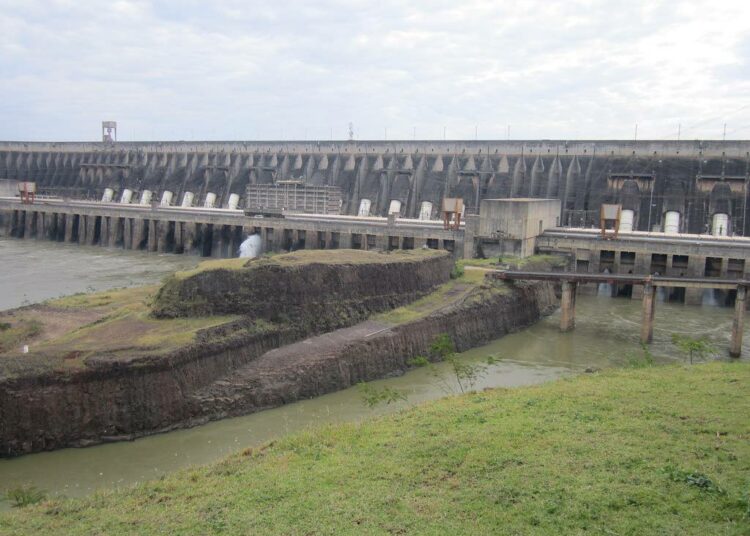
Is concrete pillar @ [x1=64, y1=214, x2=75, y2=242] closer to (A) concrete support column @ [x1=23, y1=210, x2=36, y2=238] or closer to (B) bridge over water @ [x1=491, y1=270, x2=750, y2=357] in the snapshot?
(A) concrete support column @ [x1=23, y1=210, x2=36, y2=238]

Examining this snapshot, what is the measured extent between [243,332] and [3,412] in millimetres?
7791

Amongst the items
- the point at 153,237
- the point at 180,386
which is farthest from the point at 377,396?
the point at 153,237

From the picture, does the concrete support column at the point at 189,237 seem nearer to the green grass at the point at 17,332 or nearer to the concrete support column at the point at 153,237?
the concrete support column at the point at 153,237

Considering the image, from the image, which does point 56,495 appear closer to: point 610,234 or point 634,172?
point 610,234

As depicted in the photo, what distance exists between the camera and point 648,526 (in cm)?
1023

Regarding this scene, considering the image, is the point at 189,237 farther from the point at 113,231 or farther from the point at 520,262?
the point at 520,262

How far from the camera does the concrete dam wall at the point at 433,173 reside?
5106cm

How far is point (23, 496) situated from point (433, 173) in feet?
174

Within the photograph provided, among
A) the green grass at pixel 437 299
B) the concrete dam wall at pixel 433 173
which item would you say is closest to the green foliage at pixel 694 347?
the green grass at pixel 437 299

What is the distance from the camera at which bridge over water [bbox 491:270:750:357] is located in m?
28.6

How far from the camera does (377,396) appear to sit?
68.3 ft

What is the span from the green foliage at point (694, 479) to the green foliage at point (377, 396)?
9.77m

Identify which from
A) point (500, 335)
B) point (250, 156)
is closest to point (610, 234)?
point (500, 335)

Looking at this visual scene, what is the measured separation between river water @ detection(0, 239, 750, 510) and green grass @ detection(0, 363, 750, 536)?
3176 millimetres
